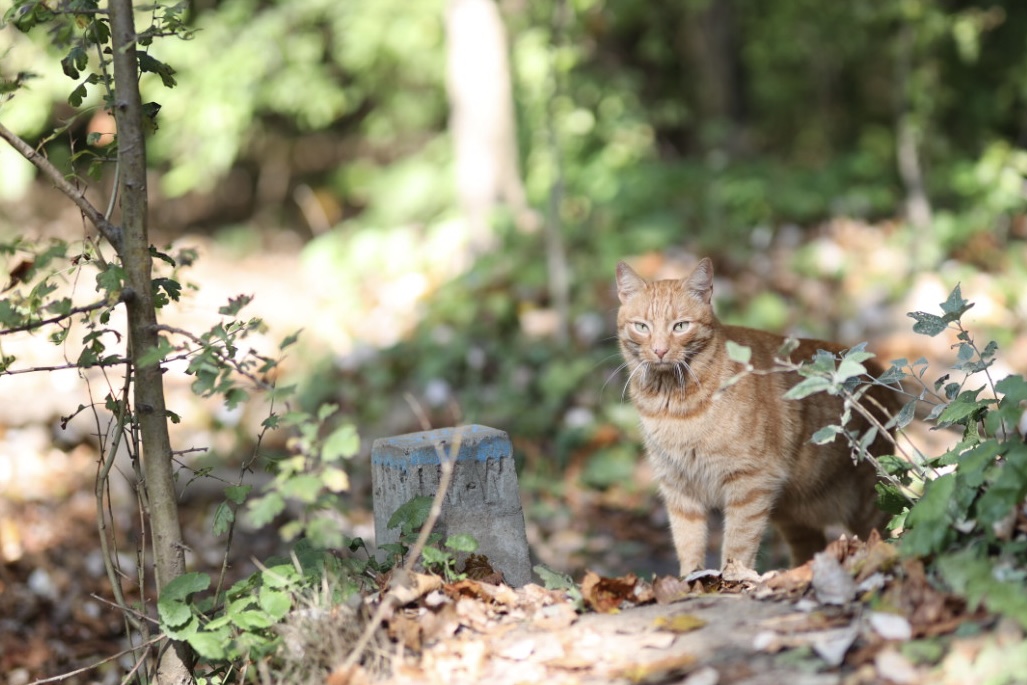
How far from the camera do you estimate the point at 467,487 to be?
11.5 ft

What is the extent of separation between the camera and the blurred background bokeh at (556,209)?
7.05 metres

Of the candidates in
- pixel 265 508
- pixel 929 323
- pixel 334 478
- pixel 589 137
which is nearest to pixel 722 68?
pixel 589 137

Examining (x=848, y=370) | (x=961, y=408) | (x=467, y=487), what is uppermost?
(x=848, y=370)

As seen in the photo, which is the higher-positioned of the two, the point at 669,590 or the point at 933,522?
the point at 933,522

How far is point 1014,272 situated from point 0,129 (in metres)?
7.33

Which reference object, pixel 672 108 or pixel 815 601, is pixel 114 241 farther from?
pixel 672 108

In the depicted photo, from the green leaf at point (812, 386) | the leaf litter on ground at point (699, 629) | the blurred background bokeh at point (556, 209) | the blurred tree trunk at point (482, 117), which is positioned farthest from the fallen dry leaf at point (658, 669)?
the blurred tree trunk at point (482, 117)

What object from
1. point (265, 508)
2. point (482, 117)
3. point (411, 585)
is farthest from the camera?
point (482, 117)

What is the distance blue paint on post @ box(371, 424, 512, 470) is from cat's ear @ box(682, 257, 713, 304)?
1007mm

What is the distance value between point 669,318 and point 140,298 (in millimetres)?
1899

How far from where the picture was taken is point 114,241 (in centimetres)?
315

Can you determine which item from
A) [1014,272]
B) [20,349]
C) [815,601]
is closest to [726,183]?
[1014,272]

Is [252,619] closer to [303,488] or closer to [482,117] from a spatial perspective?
[303,488]

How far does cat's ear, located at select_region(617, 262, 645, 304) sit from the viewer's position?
414 cm
